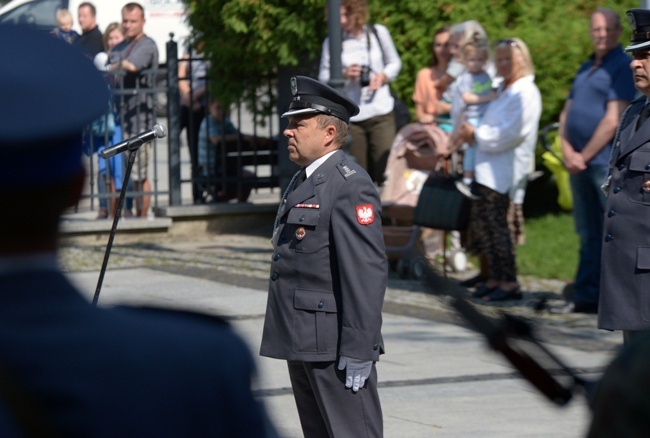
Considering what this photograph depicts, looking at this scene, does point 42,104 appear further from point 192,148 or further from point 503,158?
point 192,148

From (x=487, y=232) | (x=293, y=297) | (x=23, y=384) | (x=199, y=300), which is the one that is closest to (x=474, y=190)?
(x=487, y=232)

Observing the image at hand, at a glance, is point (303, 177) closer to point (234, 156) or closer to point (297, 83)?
point (297, 83)

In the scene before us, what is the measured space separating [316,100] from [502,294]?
15.1 feet

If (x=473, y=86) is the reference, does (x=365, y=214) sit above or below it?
above

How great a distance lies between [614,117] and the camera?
7.93 metres

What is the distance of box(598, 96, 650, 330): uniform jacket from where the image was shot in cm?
501

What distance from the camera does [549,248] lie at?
11094mm

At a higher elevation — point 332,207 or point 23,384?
point 23,384

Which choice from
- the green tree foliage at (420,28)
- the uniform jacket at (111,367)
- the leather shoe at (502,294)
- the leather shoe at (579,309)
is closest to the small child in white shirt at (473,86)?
the leather shoe at (502,294)

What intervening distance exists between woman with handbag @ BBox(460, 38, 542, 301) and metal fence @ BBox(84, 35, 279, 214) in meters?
4.29

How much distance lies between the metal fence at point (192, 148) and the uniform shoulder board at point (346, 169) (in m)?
8.11

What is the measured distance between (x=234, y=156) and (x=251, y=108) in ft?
1.98

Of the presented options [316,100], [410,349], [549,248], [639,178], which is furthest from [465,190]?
[316,100]

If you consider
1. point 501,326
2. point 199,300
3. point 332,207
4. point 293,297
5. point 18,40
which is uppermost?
point 18,40
